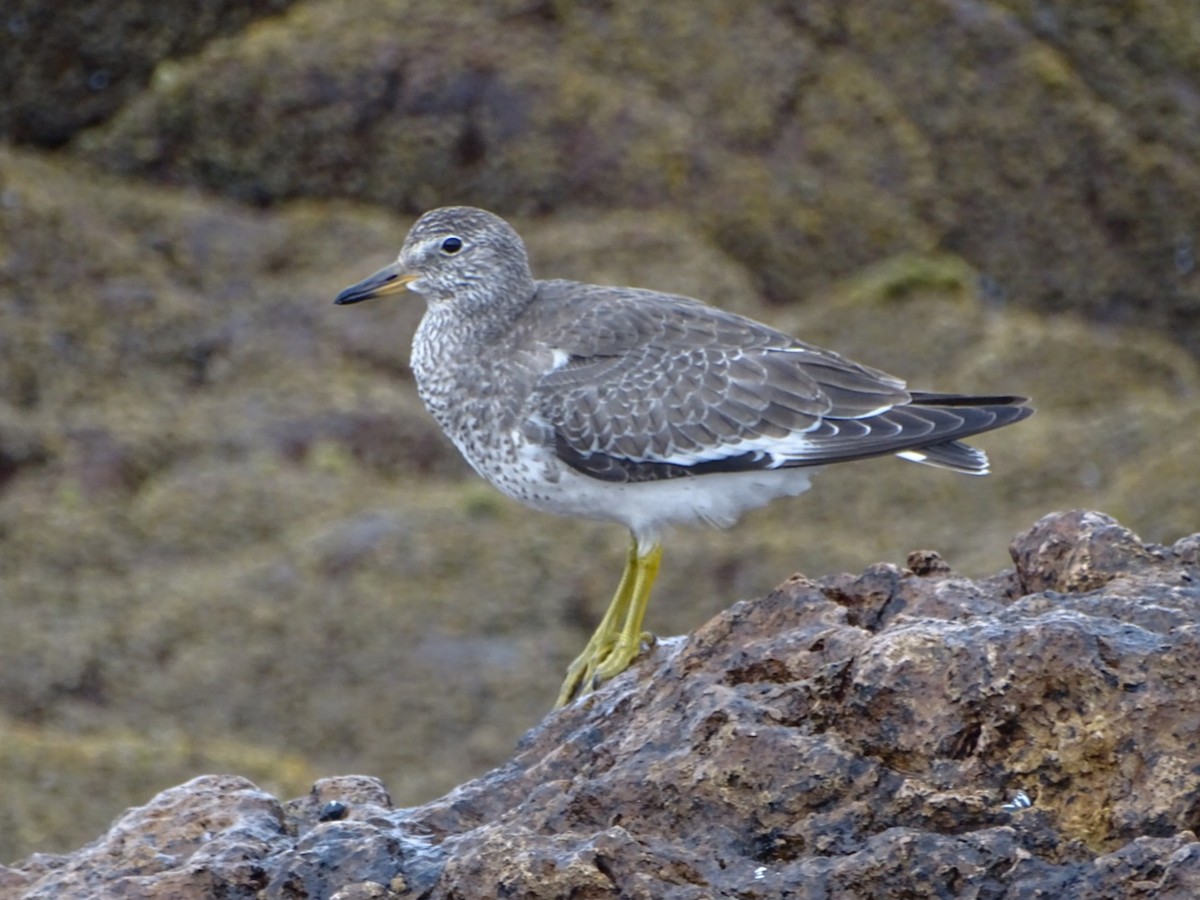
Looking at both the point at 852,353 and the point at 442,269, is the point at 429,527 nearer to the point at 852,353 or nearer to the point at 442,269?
the point at 442,269

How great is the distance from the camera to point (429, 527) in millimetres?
11961

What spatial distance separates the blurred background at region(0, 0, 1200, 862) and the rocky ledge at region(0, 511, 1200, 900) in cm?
499

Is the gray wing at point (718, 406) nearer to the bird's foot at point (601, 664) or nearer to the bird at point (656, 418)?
the bird at point (656, 418)

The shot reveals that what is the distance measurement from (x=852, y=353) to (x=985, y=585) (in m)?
8.53

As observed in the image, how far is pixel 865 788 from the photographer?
5.16 metres

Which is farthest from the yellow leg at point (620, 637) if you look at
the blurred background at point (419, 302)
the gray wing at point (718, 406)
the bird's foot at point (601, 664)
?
the blurred background at point (419, 302)

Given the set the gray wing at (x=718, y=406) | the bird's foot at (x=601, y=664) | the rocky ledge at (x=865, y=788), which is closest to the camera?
the rocky ledge at (x=865, y=788)

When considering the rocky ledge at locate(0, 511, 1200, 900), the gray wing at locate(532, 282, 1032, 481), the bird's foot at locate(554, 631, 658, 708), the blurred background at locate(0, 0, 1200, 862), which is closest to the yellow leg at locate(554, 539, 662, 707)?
the bird's foot at locate(554, 631, 658, 708)

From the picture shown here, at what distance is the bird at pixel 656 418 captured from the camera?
820 centimetres

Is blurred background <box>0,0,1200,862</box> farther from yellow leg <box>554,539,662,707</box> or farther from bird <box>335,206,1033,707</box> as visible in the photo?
bird <box>335,206,1033,707</box>

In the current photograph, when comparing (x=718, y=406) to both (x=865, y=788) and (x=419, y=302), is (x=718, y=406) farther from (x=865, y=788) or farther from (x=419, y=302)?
(x=419, y=302)

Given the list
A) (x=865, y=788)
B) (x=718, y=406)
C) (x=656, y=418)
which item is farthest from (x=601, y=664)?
(x=865, y=788)

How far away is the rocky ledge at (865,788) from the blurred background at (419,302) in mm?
4989

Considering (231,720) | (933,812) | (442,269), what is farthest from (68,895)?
(231,720)
